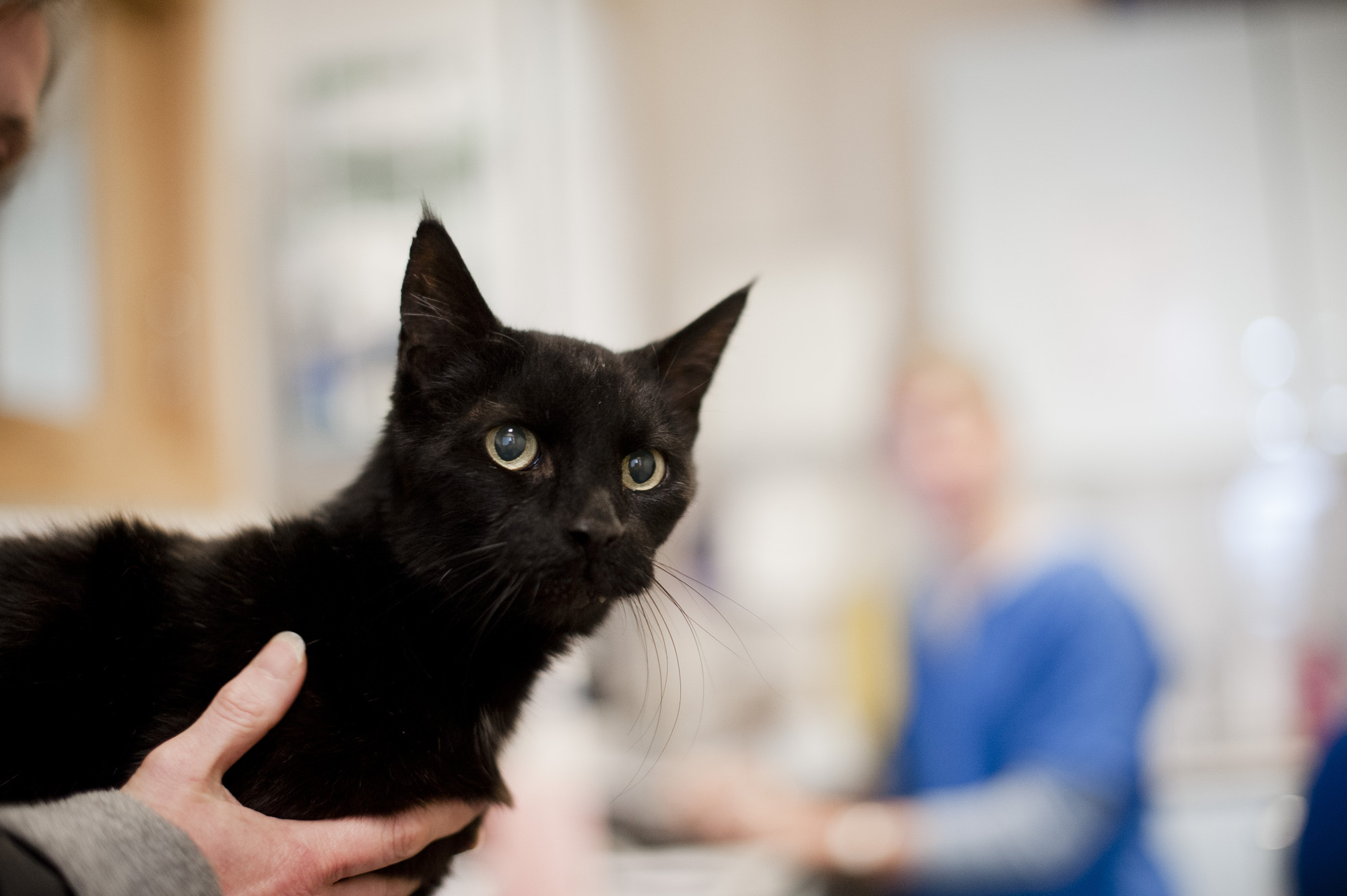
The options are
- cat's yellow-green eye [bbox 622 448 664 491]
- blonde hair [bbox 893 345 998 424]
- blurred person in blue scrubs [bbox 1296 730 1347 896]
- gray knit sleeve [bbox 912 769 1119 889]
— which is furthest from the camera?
blonde hair [bbox 893 345 998 424]

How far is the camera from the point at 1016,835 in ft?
5.13

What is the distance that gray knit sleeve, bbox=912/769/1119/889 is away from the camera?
1565 millimetres

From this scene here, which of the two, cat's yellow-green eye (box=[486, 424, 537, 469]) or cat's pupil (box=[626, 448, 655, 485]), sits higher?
cat's yellow-green eye (box=[486, 424, 537, 469])

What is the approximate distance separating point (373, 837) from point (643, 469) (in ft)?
1.26

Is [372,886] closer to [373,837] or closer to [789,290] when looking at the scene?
[373,837]

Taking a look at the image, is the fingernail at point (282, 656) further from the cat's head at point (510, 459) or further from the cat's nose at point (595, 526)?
the cat's nose at point (595, 526)

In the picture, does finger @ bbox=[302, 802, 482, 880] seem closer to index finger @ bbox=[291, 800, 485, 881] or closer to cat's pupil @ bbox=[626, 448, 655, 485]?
index finger @ bbox=[291, 800, 485, 881]

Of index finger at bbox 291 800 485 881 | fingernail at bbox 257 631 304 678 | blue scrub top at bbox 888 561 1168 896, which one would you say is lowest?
blue scrub top at bbox 888 561 1168 896

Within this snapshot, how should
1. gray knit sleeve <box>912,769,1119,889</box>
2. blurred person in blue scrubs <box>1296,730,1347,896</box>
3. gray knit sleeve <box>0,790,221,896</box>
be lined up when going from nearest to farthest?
→ 1. gray knit sleeve <box>0,790,221,896</box>
2. blurred person in blue scrubs <box>1296,730,1347,896</box>
3. gray knit sleeve <box>912,769,1119,889</box>

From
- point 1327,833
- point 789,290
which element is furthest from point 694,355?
point 789,290

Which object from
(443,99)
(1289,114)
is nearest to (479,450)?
(443,99)

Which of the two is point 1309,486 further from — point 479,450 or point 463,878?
point 479,450

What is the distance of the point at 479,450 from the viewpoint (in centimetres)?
70

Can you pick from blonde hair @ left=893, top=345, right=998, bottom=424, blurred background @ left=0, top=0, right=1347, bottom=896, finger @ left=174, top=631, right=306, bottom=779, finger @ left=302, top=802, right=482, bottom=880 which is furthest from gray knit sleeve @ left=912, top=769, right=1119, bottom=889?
finger @ left=174, top=631, right=306, bottom=779
